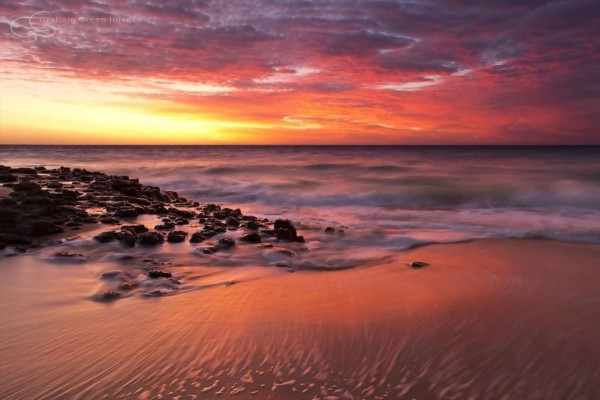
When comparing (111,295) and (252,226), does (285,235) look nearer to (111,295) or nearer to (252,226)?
(252,226)

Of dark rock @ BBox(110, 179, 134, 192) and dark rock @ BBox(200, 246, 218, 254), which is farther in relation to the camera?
dark rock @ BBox(110, 179, 134, 192)

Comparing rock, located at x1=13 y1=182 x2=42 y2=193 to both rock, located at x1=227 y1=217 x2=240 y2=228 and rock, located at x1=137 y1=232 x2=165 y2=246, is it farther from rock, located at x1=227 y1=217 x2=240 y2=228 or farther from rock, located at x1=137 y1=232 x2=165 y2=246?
rock, located at x1=227 y1=217 x2=240 y2=228

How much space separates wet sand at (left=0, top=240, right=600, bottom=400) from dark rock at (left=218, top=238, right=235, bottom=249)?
1.24 meters

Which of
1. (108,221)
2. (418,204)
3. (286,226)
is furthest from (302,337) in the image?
(418,204)

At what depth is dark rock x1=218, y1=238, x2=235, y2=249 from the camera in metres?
7.06

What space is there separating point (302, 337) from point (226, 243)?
3.63 meters

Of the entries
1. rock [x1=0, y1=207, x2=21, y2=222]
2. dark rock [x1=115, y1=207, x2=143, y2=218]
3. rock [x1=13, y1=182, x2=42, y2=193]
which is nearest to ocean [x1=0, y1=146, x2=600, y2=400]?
rock [x1=0, y1=207, x2=21, y2=222]

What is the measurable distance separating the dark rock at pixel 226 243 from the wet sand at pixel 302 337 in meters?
1.24

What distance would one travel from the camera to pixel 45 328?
12.4ft

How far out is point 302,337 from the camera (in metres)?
3.77

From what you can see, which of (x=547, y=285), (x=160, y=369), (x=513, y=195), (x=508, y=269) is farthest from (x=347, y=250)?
(x=513, y=195)

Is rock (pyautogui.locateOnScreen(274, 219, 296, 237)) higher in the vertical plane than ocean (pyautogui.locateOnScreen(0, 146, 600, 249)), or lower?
higher

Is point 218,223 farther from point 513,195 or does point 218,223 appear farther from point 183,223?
point 513,195

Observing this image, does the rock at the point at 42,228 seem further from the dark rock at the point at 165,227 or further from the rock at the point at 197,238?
the rock at the point at 197,238
